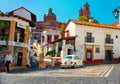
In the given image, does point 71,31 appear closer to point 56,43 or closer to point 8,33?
point 56,43

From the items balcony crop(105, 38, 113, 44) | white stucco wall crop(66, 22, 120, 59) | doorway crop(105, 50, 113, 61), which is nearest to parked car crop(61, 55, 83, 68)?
white stucco wall crop(66, 22, 120, 59)

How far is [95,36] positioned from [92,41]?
1.07 m

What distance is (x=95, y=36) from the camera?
128 feet

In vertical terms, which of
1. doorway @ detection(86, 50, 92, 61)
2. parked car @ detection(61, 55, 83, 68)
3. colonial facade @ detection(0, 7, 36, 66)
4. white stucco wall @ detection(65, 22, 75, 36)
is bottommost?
parked car @ detection(61, 55, 83, 68)

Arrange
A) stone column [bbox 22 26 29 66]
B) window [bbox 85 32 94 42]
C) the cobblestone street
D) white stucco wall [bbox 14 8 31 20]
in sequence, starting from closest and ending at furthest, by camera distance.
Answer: the cobblestone street < stone column [bbox 22 26 29 66] < white stucco wall [bbox 14 8 31 20] < window [bbox 85 32 94 42]

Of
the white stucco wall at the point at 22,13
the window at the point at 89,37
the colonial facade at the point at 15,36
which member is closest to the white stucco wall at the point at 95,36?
the window at the point at 89,37

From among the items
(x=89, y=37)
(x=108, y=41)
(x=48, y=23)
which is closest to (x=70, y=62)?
(x=89, y=37)

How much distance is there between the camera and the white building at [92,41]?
37406 millimetres

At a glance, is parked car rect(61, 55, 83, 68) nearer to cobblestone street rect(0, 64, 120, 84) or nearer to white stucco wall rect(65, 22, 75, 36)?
cobblestone street rect(0, 64, 120, 84)

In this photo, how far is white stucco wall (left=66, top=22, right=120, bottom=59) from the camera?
37.5 metres

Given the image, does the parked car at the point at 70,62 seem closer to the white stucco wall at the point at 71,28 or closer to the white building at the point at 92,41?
the white building at the point at 92,41

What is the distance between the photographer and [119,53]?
41.5 metres

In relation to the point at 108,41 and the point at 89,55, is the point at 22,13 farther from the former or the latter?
the point at 108,41

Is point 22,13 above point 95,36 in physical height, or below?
above
